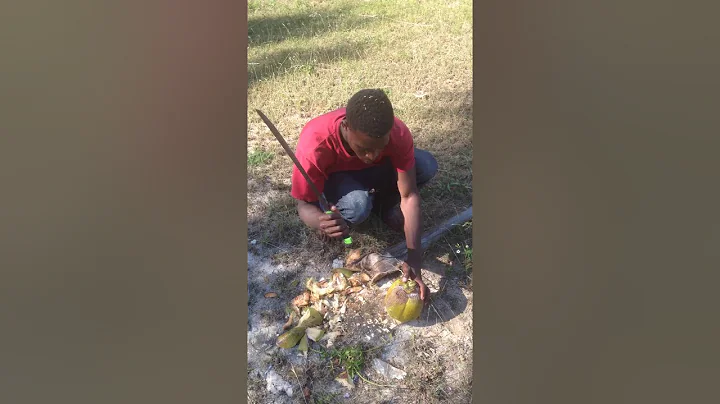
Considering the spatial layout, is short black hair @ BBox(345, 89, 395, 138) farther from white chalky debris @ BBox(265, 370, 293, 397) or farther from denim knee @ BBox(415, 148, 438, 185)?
white chalky debris @ BBox(265, 370, 293, 397)

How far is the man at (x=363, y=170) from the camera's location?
7.09 ft

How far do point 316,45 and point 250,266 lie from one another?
52.6 inches

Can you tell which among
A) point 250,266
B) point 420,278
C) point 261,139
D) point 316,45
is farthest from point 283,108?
point 420,278

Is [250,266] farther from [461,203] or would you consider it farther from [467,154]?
[467,154]

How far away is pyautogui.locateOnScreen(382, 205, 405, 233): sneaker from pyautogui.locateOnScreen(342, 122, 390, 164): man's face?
0.48 m

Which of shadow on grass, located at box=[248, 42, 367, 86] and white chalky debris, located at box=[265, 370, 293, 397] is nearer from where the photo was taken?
white chalky debris, located at box=[265, 370, 293, 397]

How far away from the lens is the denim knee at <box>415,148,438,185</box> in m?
2.69

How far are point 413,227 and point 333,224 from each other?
326mm

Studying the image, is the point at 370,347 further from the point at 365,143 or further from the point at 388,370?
the point at 365,143

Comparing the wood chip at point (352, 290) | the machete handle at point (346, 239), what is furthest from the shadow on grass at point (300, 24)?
the wood chip at point (352, 290)

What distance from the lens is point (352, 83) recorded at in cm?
307

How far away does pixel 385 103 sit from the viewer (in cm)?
214

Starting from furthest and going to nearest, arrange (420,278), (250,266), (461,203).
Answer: (461,203)
(250,266)
(420,278)

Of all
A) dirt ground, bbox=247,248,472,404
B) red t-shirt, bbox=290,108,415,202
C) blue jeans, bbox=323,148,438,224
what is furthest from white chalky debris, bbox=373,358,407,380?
red t-shirt, bbox=290,108,415,202
